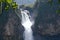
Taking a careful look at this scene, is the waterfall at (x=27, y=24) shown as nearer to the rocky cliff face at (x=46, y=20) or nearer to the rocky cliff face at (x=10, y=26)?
the rocky cliff face at (x=46, y=20)

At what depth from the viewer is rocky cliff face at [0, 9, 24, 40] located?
19744 mm

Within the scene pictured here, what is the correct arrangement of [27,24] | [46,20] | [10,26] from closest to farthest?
[10,26]
[46,20]
[27,24]

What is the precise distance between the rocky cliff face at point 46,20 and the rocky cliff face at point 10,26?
4.55 meters

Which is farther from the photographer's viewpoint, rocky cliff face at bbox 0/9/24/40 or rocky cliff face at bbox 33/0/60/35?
rocky cliff face at bbox 33/0/60/35

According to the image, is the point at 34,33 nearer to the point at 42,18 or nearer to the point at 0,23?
the point at 42,18

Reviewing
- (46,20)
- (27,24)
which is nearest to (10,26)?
(46,20)

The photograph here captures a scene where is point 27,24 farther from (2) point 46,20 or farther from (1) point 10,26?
(1) point 10,26

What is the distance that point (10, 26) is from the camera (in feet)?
67.3

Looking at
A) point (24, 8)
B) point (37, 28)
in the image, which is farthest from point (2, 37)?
point (24, 8)

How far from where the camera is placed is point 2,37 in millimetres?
19906

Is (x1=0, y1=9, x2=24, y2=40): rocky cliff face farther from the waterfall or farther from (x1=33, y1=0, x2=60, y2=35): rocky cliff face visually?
the waterfall

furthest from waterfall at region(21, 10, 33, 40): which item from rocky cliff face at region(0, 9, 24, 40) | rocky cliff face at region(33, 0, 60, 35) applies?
rocky cliff face at region(0, 9, 24, 40)

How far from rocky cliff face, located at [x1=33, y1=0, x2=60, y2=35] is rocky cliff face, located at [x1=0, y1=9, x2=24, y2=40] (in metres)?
4.55

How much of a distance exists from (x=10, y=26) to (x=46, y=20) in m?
6.43
